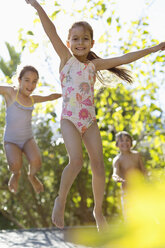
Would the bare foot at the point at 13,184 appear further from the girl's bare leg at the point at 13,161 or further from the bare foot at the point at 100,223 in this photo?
the bare foot at the point at 100,223

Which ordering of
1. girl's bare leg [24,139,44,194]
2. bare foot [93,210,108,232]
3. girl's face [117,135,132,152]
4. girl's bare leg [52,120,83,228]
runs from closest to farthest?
girl's bare leg [52,120,83,228] < bare foot [93,210,108,232] < girl's bare leg [24,139,44,194] < girl's face [117,135,132,152]

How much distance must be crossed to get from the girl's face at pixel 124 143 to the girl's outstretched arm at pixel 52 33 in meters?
2.06

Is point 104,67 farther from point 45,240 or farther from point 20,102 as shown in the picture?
point 45,240

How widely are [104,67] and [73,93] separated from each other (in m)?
0.34

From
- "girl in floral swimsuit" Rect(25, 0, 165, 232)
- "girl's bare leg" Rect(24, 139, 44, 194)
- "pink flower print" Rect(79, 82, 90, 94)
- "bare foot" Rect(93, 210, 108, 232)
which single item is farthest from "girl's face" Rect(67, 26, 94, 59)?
"girl's bare leg" Rect(24, 139, 44, 194)

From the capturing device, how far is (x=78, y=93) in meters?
2.42

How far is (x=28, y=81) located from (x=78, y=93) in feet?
3.79

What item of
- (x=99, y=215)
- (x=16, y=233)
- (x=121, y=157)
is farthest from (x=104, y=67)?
(x=16, y=233)

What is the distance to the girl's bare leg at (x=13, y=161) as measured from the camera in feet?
10.8

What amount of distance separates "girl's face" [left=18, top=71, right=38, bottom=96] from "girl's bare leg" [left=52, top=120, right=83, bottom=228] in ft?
4.13

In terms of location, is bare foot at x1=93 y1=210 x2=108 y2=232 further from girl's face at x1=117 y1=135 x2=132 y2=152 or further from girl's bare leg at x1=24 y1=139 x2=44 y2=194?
girl's face at x1=117 y1=135 x2=132 y2=152

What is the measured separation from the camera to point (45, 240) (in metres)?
4.13

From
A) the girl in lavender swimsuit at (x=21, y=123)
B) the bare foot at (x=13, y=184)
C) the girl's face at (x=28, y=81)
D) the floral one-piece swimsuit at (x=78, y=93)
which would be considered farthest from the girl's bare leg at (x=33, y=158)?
the floral one-piece swimsuit at (x=78, y=93)

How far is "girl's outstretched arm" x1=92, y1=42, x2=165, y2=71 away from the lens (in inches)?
98.9
